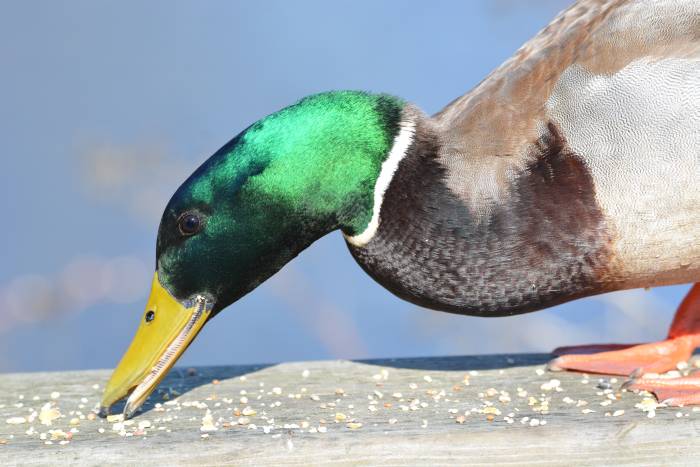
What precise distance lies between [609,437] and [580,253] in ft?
1.52

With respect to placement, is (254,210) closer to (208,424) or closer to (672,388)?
(208,424)

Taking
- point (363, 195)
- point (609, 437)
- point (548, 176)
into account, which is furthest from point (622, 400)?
point (363, 195)

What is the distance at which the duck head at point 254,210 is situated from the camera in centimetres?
266

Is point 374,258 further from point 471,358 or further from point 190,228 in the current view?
point 471,358

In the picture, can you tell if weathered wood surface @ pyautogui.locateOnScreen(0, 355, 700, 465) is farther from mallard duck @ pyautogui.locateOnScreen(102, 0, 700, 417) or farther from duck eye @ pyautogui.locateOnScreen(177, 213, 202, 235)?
duck eye @ pyautogui.locateOnScreen(177, 213, 202, 235)

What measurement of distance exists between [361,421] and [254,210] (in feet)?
Result: 1.79

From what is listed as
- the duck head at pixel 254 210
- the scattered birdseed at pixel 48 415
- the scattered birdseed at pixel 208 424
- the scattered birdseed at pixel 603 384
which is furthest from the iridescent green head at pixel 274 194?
the scattered birdseed at pixel 603 384

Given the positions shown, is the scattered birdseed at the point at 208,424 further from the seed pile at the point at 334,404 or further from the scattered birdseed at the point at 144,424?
the scattered birdseed at the point at 144,424

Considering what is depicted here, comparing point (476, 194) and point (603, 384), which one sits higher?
point (476, 194)

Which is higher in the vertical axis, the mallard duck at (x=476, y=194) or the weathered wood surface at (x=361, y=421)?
the mallard duck at (x=476, y=194)

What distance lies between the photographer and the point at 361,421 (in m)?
2.68

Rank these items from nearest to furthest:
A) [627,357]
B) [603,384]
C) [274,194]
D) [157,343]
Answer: [274,194], [157,343], [603,384], [627,357]

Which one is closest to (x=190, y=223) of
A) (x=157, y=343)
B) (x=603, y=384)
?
(x=157, y=343)

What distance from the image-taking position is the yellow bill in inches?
110
